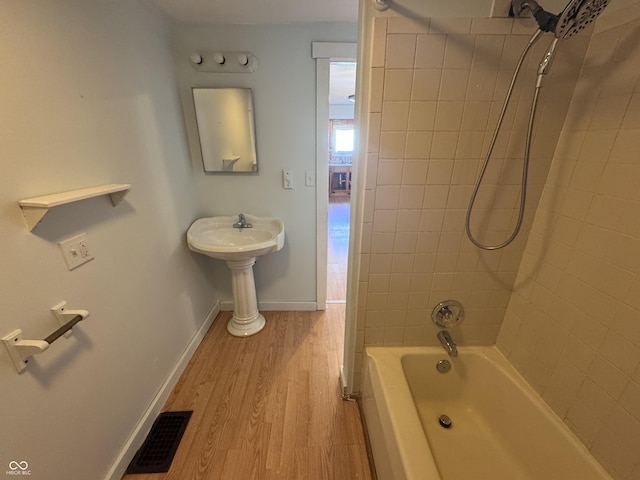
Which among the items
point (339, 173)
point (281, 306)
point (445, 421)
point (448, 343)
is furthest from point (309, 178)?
point (339, 173)

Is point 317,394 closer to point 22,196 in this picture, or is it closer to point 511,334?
point 511,334

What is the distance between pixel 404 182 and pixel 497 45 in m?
0.56

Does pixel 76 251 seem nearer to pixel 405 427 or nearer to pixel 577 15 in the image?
pixel 405 427

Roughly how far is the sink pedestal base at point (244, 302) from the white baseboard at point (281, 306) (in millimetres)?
174

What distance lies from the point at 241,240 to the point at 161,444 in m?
1.26

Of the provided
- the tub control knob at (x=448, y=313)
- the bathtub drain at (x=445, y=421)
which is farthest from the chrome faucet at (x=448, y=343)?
the bathtub drain at (x=445, y=421)

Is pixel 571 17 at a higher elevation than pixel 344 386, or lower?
higher

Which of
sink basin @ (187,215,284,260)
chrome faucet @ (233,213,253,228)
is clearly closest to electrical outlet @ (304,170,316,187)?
sink basin @ (187,215,284,260)

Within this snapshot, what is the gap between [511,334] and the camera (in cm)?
126

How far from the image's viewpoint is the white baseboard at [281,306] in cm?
234

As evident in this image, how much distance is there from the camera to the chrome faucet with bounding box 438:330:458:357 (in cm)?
122

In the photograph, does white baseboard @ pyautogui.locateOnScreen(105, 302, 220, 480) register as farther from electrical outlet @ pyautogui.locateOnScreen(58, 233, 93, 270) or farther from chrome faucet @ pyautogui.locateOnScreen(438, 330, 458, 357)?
chrome faucet @ pyautogui.locateOnScreen(438, 330, 458, 357)

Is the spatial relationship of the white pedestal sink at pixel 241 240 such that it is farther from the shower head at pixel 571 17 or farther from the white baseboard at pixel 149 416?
the shower head at pixel 571 17

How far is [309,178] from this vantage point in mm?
1940
